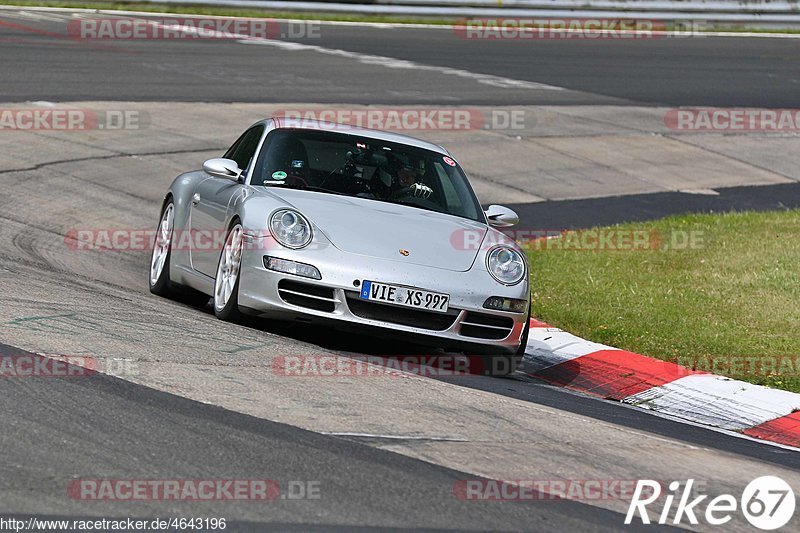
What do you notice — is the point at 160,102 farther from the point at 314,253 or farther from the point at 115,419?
the point at 115,419

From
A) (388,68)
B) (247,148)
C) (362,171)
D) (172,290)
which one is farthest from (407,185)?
(388,68)

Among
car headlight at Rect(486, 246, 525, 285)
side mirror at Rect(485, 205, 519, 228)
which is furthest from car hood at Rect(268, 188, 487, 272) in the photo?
side mirror at Rect(485, 205, 519, 228)

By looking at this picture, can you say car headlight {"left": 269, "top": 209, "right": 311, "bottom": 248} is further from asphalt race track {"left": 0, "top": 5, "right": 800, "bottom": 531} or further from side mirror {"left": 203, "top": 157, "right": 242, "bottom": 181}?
side mirror {"left": 203, "top": 157, "right": 242, "bottom": 181}

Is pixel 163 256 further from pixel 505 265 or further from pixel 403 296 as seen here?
pixel 505 265

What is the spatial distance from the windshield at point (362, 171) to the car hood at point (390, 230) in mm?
196

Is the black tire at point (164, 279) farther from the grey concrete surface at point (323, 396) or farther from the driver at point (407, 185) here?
the driver at point (407, 185)

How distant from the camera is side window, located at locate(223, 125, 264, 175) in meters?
9.06

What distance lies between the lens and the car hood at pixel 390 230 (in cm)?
771

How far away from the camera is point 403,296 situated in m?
7.52

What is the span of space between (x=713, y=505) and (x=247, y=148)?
4.95 metres

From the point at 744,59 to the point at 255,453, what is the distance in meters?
23.6

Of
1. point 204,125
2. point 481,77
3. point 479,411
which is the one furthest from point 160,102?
point 479,411

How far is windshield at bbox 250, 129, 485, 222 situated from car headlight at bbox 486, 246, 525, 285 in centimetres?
75

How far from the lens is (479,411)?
6.32 meters
